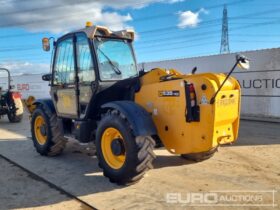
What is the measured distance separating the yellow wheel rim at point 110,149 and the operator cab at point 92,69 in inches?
31.1

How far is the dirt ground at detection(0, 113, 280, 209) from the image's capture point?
460 centimetres

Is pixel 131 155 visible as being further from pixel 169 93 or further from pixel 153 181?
pixel 169 93

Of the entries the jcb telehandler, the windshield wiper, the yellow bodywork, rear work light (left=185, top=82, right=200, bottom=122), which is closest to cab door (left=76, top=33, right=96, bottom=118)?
the jcb telehandler

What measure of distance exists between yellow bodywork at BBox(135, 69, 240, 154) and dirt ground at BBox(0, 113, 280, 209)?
0.59 metres

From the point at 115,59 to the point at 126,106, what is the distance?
4.41 ft

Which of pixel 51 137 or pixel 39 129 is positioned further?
pixel 39 129

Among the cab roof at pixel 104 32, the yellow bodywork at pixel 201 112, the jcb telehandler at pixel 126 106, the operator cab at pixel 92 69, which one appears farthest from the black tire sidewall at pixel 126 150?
the cab roof at pixel 104 32

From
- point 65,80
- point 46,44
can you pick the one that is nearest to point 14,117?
point 46,44

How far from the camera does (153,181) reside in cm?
534

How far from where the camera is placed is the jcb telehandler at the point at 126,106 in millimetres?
4914

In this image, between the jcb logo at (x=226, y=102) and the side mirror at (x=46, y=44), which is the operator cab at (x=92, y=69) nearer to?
the side mirror at (x=46, y=44)

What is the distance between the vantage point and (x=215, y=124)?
489 centimetres

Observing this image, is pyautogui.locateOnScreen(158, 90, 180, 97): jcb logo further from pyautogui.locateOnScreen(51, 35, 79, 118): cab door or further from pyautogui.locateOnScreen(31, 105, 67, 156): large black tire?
pyautogui.locateOnScreen(31, 105, 67, 156): large black tire

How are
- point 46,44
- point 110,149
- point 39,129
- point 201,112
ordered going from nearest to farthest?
point 201,112 → point 110,149 → point 46,44 → point 39,129
